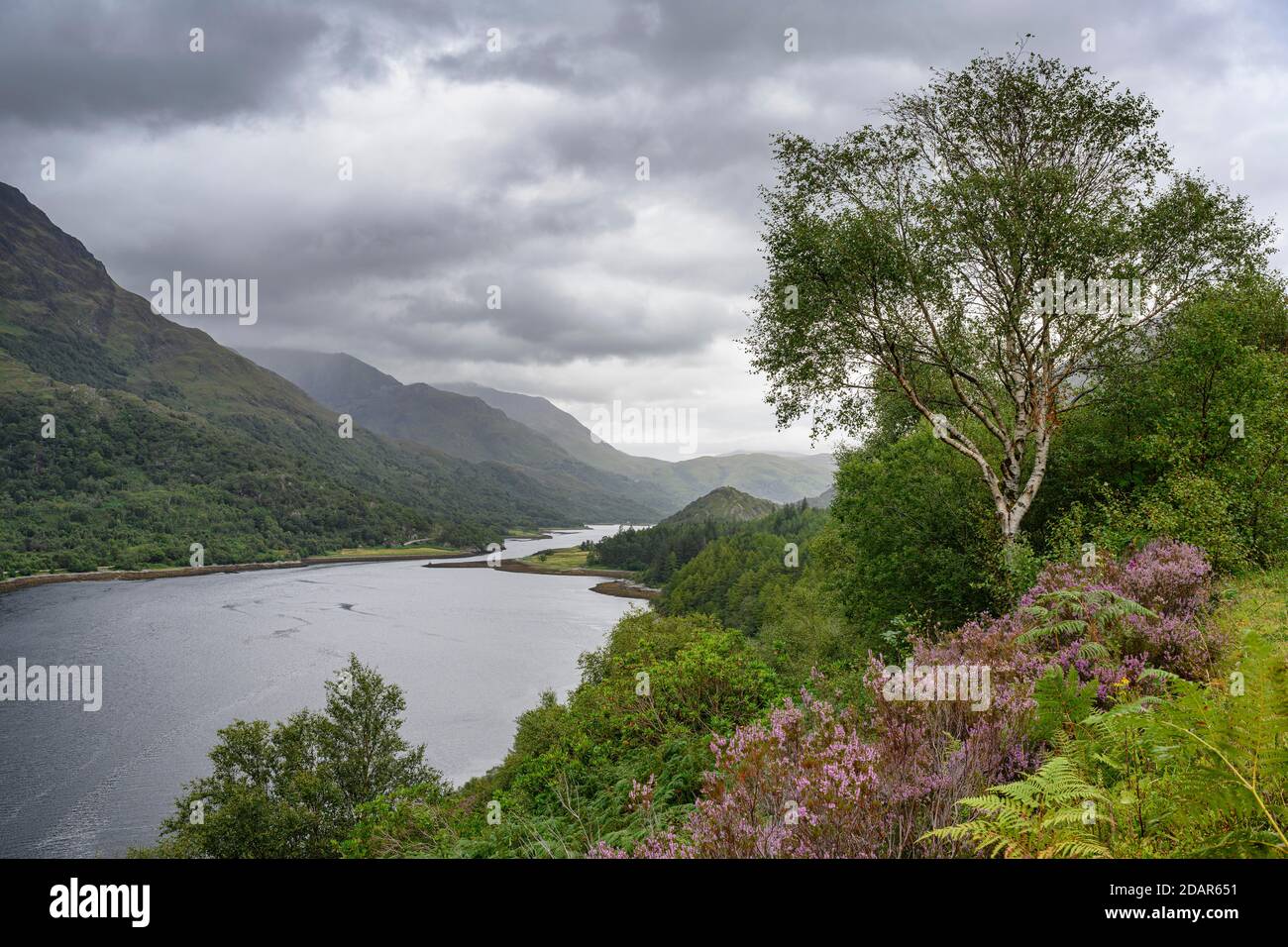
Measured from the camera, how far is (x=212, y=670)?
63.8m

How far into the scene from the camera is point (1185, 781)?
336 centimetres

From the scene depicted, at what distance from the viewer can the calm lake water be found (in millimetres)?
40031

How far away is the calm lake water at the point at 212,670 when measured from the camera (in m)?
40.0

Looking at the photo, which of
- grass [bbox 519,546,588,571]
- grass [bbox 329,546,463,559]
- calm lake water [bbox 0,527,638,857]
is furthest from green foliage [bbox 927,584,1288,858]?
grass [bbox 329,546,463,559]

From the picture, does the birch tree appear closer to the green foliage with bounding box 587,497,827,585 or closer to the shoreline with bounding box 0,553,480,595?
the green foliage with bounding box 587,497,827,585

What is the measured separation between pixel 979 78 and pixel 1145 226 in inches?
177

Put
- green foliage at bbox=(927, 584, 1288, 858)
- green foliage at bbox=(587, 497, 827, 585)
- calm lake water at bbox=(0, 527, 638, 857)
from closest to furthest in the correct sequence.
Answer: green foliage at bbox=(927, 584, 1288, 858) < calm lake water at bbox=(0, 527, 638, 857) < green foliage at bbox=(587, 497, 827, 585)

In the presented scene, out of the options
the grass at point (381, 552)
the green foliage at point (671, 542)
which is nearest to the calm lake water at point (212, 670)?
the green foliage at point (671, 542)

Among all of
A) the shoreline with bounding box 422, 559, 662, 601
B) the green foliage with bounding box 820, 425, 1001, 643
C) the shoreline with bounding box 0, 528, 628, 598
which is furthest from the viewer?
the shoreline with bounding box 422, 559, 662, 601

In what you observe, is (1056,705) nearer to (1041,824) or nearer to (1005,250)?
(1041,824)

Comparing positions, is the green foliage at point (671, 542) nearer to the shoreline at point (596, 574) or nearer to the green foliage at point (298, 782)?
the shoreline at point (596, 574)
